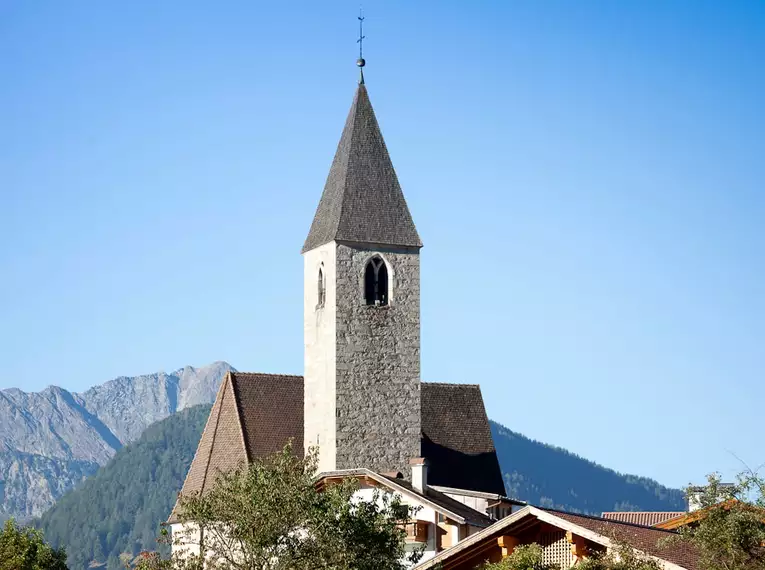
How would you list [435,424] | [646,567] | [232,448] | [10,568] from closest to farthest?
[646,567], [10,568], [232,448], [435,424]

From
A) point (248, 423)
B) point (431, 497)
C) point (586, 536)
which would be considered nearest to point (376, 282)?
point (248, 423)

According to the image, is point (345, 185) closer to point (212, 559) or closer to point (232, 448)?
point (232, 448)

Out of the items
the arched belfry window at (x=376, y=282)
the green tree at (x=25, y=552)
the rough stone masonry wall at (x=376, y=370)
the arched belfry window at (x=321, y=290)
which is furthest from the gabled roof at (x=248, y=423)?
the green tree at (x=25, y=552)

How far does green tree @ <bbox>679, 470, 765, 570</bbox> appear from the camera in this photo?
84.6 feet

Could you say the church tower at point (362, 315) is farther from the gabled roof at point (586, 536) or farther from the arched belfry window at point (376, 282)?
the gabled roof at point (586, 536)

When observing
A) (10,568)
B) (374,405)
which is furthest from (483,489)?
(10,568)

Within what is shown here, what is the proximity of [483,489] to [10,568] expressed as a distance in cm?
2049

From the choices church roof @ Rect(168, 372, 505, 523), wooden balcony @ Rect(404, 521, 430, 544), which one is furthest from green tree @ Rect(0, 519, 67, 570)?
wooden balcony @ Rect(404, 521, 430, 544)

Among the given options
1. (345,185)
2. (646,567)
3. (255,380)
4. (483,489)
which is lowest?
(646,567)

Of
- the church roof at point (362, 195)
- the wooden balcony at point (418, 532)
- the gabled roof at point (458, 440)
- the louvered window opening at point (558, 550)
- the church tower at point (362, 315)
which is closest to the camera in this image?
the louvered window opening at point (558, 550)

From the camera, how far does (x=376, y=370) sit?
51.5m

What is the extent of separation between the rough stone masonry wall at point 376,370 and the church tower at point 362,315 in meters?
0.03

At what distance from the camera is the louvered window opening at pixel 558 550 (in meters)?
28.4

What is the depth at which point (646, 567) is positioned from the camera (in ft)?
81.9
